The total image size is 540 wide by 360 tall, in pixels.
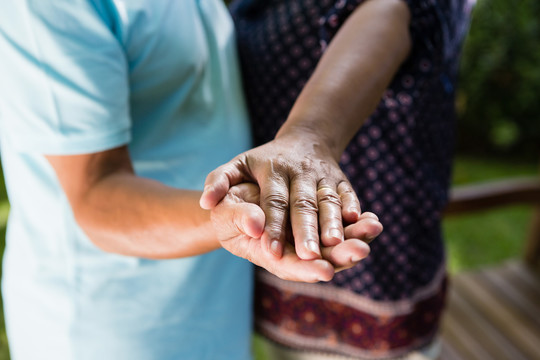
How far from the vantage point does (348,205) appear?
47cm

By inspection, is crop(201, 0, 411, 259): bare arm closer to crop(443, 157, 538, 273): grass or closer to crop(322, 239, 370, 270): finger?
crop(322, 239, 370, 270): finger

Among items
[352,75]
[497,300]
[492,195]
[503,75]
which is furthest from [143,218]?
[503,75]

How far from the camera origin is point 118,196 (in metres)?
0.61

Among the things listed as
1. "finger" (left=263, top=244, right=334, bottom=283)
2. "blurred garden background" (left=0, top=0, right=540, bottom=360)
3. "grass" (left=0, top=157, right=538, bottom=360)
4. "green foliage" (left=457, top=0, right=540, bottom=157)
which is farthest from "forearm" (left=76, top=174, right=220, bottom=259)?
"green foliage" (left=457, top=0, right=540, bottom=157)

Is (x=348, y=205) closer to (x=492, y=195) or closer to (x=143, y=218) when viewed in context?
(x=143, y=218)

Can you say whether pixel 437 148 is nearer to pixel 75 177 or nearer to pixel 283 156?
pixel 283 156

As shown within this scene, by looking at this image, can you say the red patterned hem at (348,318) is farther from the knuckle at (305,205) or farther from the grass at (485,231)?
the grass at (485,231)

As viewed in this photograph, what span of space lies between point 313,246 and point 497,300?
192cm

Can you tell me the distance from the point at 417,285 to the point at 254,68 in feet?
1.73

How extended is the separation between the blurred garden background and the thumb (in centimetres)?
228

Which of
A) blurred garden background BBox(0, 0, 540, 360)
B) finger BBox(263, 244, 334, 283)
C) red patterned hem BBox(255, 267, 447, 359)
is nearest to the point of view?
finger BBox(263, 244, 334, 283)

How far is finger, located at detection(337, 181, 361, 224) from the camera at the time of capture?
1.52 ft

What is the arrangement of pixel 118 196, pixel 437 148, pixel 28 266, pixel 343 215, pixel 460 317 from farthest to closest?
pixel 460 317
pixel 437 148
pixel 28 266
pixel 118 196
pixel 343 215

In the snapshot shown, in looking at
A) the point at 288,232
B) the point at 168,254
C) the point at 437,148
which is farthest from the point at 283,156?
the point at 437,148
